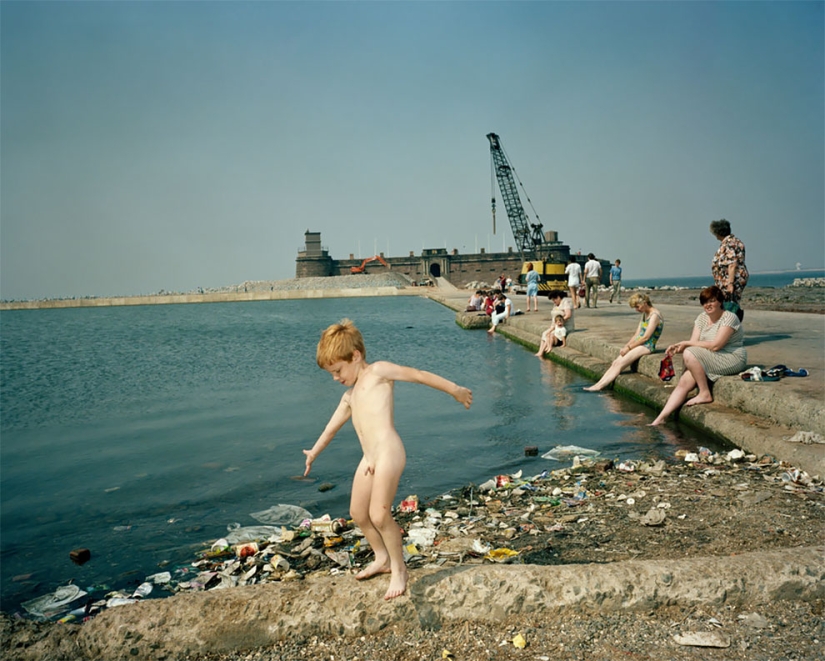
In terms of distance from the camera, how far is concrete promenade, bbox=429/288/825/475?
5.32 metres

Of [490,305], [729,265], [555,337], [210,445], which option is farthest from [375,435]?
[490,305]

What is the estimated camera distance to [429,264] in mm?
88375

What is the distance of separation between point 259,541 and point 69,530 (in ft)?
6.12

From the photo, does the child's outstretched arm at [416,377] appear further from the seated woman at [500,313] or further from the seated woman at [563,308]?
the seated woman at [500,313]

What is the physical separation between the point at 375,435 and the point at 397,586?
0.62 m

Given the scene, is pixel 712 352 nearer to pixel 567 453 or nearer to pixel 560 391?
pixel 567 453

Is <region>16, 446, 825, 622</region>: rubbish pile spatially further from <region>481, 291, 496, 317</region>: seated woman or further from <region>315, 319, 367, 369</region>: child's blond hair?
<region>481, 291, 496, 317</region>: seated woman

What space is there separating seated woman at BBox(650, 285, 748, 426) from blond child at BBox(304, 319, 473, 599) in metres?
4.43

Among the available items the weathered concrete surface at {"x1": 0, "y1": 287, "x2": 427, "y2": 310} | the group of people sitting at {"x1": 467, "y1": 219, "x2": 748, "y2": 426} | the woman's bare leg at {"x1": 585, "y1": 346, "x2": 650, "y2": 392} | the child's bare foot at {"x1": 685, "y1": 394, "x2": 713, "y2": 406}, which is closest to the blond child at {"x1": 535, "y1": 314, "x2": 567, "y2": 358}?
the group of people sitting at {"x1": 467, "y1": 219, "x2": 748, "y2": 426}

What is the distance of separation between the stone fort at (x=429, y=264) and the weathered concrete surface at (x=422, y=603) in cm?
8289

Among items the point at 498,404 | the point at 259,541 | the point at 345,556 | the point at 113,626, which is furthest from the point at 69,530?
the point at 498,404

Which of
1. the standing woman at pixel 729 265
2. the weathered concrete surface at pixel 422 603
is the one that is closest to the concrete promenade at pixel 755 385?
the standing woman at pixel 729 265

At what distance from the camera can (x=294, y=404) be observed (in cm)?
1045

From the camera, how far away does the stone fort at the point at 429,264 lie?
286ft
